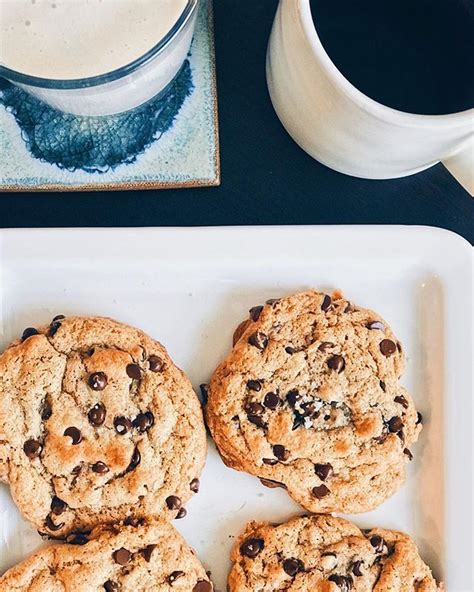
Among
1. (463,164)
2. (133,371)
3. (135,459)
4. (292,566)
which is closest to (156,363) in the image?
(133,371)

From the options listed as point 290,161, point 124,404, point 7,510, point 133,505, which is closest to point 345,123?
point 290,161

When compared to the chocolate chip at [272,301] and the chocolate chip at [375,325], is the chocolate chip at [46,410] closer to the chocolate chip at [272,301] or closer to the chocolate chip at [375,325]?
the chocolate chip at [272,301]

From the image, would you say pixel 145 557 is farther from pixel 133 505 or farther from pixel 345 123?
pixel 345 123

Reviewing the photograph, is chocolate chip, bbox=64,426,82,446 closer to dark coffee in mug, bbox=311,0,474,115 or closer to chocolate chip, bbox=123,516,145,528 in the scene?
chocolate chip, bbox=123,516,145,528

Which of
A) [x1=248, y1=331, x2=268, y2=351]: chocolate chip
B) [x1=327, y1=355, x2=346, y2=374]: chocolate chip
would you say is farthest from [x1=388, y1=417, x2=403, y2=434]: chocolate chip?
[x1=248, y1=331, x2=268, y2=351]: chocolate chip

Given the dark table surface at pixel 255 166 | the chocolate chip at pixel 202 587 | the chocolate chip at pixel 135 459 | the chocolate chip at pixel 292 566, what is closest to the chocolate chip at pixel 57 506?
the chocolate chip at pixel 135 459

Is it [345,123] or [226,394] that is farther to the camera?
[226,394]

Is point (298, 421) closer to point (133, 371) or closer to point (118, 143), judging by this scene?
point (133, 371)
